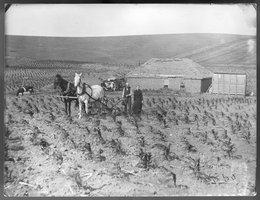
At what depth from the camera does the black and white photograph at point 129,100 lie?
4.70 m

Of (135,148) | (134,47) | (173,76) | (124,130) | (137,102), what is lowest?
(135,148)

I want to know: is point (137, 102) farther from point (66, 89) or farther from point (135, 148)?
point (66, 89)

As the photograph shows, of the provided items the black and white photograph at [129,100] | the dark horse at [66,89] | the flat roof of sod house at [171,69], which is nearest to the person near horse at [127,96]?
the black and white photograph at [129,100]

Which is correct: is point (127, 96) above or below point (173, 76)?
below

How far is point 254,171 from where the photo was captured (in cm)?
479

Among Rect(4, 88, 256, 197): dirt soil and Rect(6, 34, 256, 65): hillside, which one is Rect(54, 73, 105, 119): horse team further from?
Rect(6, 34, 256, 65): hillside

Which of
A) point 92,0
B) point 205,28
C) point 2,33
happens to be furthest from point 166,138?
point 2,33

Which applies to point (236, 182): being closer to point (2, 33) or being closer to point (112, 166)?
point (112, 166)

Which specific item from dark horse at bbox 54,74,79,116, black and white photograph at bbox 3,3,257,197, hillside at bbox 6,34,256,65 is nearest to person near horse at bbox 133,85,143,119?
black and white photograph at bbox 3,3,257,197

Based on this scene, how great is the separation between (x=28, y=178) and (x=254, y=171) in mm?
2451

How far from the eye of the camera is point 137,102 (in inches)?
190

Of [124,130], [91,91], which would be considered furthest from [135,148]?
[91,91]

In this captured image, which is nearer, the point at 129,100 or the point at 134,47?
the point at 134,47

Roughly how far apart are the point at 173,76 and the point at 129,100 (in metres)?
0.55
